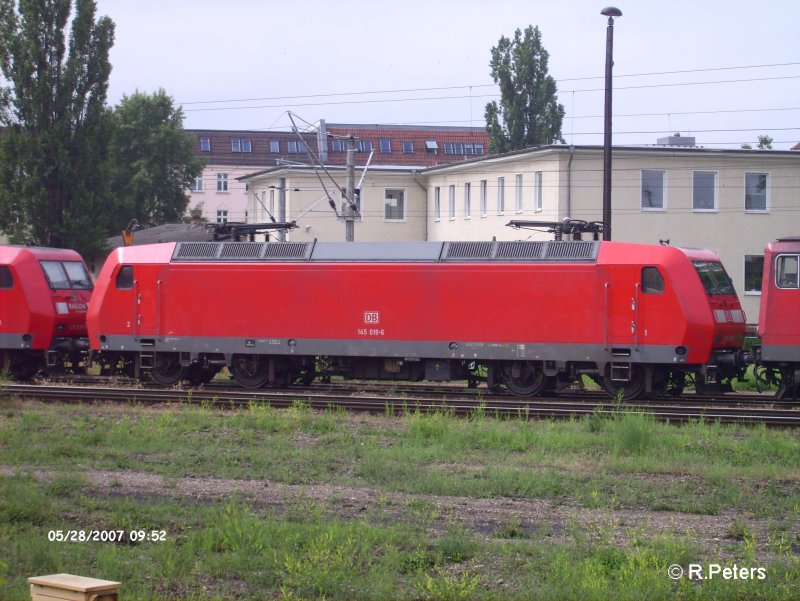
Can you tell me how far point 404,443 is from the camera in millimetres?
12672

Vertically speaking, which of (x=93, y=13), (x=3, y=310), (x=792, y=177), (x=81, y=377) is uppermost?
(x=93, y=13)

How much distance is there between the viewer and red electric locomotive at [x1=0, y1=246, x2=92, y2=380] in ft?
68.5

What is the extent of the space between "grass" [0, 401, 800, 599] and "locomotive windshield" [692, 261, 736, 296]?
4473mm

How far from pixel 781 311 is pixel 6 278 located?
645 inches

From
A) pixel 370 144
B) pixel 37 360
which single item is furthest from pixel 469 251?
pixel 370 144

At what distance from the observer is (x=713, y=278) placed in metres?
18.1

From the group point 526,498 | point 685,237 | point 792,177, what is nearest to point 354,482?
point 526,498

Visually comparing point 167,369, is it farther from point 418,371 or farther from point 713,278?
point 713,278

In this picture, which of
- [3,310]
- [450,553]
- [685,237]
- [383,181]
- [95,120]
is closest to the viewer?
[450,553]

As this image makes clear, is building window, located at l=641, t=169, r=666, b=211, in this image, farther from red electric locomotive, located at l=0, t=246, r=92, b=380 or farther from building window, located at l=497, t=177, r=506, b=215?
red electric locomotive, located at l=0, t=246, r=92, b=380

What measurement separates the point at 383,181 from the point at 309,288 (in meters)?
24.9

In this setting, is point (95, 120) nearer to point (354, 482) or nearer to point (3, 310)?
point (3, 310)

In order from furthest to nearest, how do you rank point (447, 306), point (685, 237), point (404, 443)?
1. point (685, 237)
2. point (447, 306)
3. point (404, 443)

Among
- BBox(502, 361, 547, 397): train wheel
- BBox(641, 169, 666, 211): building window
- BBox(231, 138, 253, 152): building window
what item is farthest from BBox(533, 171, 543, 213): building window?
BBox(231, 138, 253, 152): building window
